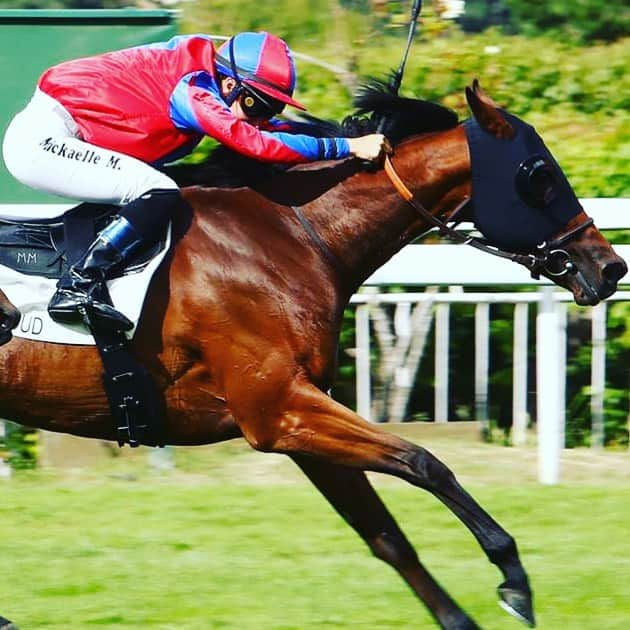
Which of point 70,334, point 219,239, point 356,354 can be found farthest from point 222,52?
point 356,354

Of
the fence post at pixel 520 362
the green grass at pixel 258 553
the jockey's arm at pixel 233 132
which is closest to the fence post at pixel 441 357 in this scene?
the fence post at pixel 520 362

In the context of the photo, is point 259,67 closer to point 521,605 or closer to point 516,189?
point 516,189

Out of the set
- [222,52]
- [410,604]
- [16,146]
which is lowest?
[410,604]

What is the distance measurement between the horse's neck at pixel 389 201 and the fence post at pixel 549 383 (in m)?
2.02

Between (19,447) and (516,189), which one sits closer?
(516,189)

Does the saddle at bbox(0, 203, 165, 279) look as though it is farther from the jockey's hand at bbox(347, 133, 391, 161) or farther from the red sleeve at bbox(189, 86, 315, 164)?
the jockey's hand at bbox(347, 133, 391, 161)

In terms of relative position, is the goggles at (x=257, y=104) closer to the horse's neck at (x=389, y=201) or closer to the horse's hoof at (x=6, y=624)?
the horse's neck at (x=389, y=201)

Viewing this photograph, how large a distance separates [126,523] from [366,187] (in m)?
2.07

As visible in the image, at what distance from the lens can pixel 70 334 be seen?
15.4 feet

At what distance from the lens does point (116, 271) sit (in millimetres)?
4672

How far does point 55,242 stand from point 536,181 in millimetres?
1549

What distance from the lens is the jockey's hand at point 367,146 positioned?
4793 millimetres

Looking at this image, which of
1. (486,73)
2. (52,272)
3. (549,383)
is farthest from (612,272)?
(486,73)

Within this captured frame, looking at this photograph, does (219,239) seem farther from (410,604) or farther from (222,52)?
(410,604)
